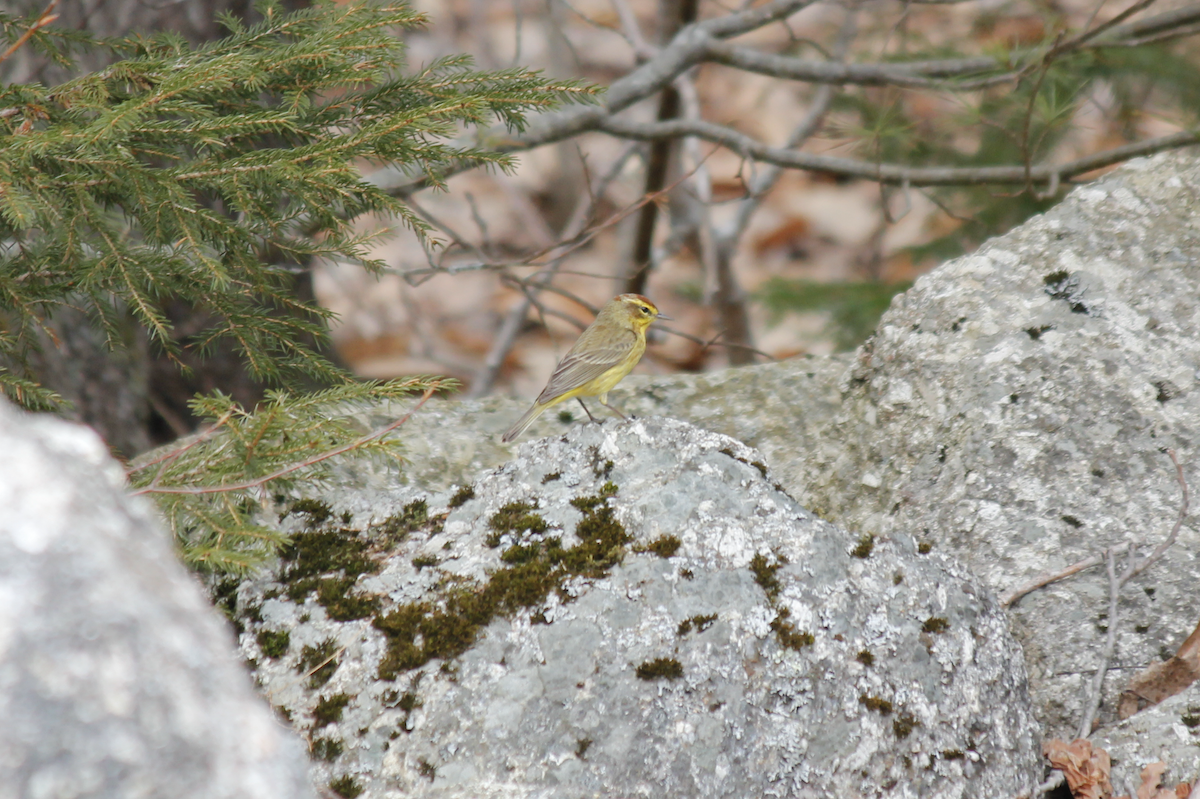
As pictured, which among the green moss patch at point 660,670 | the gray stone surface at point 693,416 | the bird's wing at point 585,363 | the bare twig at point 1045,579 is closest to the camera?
the green moss patch at point 660,670

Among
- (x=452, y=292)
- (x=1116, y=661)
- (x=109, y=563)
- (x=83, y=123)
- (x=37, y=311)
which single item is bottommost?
(x=452, y=292)

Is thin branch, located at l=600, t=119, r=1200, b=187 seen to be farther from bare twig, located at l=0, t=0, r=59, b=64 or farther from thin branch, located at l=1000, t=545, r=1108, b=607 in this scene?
bare twig, located at l=0, t=0, r=59, b=64

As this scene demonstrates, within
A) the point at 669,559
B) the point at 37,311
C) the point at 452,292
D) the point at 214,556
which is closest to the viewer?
the point at 214,556

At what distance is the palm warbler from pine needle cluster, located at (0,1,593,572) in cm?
107

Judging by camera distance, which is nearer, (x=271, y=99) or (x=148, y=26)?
(x=271, y=99)

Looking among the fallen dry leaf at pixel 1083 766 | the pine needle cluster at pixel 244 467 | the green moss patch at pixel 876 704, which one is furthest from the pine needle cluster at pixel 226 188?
the fallen dry leaf at pixel 1083 766

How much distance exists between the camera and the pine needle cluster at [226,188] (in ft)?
8.09

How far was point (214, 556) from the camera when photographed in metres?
2.21

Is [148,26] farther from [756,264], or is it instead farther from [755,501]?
[756,264]

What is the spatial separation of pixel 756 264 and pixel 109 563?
991cm

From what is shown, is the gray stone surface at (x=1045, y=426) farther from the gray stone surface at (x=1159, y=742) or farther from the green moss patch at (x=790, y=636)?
the green moss patch at (x=790, y=636)

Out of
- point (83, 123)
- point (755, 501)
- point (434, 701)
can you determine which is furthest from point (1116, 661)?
point (83, 123)

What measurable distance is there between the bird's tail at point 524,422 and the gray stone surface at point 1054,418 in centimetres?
108

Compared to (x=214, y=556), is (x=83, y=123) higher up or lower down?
higher up
